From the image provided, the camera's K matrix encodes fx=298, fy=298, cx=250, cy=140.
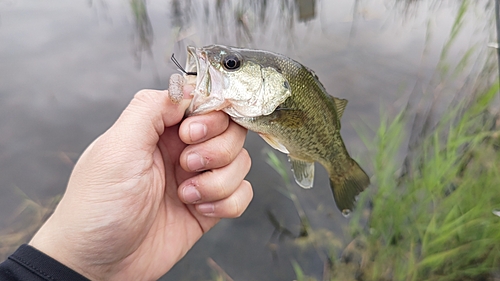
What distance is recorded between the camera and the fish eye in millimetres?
1594

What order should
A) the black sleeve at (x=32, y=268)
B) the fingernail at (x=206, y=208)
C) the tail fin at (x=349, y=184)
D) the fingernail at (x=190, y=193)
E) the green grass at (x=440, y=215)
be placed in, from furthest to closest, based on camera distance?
1. the tail fin at (x=349, y=184)
2. the green grass at (x=440, y=215)
3. the fingernail at (x=206, y=208)
4. the fingernail at (x=190, y=193)
5. the black sleeve at (x=32, y=268)

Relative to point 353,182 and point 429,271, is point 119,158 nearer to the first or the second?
point 353,182

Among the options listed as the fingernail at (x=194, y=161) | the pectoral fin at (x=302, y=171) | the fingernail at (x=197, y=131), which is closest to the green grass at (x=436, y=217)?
the pectoral fin at (x=302, y=171)

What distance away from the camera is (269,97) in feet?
5.58

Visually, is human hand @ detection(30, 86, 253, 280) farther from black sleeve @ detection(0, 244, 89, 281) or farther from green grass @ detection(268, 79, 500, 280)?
green grass @ detection(268, 79, 500, 280)

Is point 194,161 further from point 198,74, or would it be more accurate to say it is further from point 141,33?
point 141,33

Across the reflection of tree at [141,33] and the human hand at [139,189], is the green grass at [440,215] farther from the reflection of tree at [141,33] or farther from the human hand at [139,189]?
the reflection of tree at [141,33]

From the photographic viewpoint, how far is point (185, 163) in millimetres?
1729

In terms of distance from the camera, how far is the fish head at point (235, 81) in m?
1.55

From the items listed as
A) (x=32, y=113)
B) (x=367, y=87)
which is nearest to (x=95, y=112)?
(x=32, y=113)

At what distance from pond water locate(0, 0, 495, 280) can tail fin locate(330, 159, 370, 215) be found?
87cm

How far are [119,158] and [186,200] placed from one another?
0.46 metres

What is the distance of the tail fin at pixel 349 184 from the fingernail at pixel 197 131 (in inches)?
46.6

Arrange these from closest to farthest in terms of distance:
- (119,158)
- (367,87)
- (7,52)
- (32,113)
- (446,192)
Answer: (119,158) → (446,192) → (32,113) → (367,87) → (7,52)
